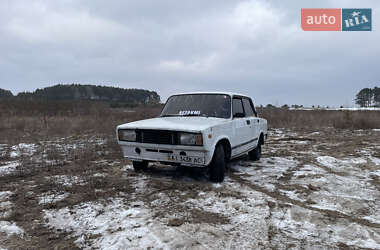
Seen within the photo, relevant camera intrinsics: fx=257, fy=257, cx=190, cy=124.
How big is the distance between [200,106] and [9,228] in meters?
3.66

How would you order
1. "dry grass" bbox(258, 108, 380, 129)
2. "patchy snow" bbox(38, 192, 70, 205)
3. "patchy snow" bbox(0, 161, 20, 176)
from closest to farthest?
"patchy snow" bbox(38, 192, 70, 205) → "patchy snow" bbox(0, 161, 20, 176) → "dry grass" bbox(258, 108, 380, 129)

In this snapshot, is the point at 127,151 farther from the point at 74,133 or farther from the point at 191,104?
the point at 74,133

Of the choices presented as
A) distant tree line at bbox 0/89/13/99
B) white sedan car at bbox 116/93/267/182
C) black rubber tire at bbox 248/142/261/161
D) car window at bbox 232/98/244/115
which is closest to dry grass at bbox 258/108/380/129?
black rubber tire at bbox 248/142/261/161

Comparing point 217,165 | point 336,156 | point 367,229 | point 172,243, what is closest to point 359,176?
point 336,156

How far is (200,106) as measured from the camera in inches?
210

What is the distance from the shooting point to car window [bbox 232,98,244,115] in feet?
17.7

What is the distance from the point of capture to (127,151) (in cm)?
480

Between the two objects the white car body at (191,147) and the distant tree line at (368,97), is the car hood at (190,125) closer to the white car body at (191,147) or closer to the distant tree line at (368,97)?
the white car body at (191,147)

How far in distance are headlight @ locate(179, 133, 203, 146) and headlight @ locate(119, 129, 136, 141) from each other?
3.16 ft

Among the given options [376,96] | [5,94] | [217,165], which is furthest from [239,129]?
[376,96]

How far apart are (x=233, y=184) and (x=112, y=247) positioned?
257 centimetres

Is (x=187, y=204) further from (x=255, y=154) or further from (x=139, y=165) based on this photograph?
(x=255, y=154)

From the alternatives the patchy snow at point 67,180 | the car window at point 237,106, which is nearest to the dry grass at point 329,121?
the car window at point 237,106

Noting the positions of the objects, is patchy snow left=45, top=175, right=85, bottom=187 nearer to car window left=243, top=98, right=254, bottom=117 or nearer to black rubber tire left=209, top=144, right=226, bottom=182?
black rubber tire left=209, top=144, right=226, bottom=182
